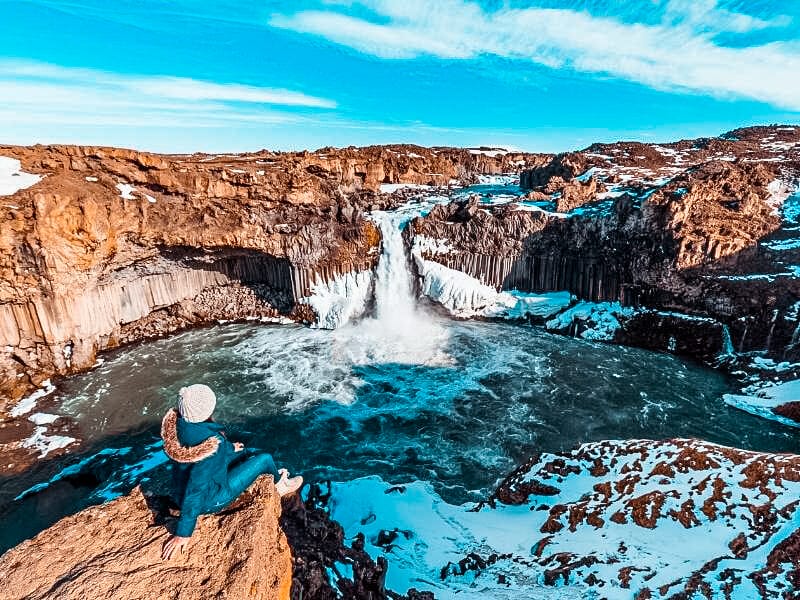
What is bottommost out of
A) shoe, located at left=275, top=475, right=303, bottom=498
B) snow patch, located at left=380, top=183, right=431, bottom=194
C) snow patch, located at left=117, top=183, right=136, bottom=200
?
shoe, located at left=275, top=475, right=303, bottom=498

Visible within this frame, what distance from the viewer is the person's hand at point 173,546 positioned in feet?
15.0

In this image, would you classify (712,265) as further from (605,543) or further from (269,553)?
(269,553)

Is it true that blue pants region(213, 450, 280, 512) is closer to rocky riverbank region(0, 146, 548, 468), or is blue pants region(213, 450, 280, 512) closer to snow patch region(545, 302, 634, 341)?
rocky riverbank region(0, 146, 548, 468)

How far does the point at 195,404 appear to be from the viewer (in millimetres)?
4730

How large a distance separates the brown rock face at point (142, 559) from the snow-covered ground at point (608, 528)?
4.29 metres

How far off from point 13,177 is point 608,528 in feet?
92.5

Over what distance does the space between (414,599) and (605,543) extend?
4.06 m

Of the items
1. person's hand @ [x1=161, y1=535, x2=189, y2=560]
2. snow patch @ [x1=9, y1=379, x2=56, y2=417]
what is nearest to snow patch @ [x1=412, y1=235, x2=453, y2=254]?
snow patch @ [x1=9, y1=379, x2=56, y2=417]

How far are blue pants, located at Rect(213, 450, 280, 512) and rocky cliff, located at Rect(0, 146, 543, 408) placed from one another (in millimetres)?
20074

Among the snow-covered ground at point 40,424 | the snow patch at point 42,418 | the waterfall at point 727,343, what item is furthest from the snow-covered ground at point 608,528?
the snow patch at point 42,418

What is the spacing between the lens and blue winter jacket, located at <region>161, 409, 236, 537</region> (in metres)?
4.68

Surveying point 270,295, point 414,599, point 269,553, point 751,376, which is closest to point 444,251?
point 270,295

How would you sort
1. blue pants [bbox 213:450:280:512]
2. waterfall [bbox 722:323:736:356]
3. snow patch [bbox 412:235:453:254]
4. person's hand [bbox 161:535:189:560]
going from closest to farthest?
person's hand [bbox 161:535:189:560] < blue pants [bbox 213:450:280:512] < waterfall [bbox 722:323:736:356] < snow patch [bbox 412:235:453:254]

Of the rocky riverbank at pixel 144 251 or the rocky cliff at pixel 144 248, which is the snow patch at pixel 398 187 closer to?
the rocky riverbank at pixel 144 251
